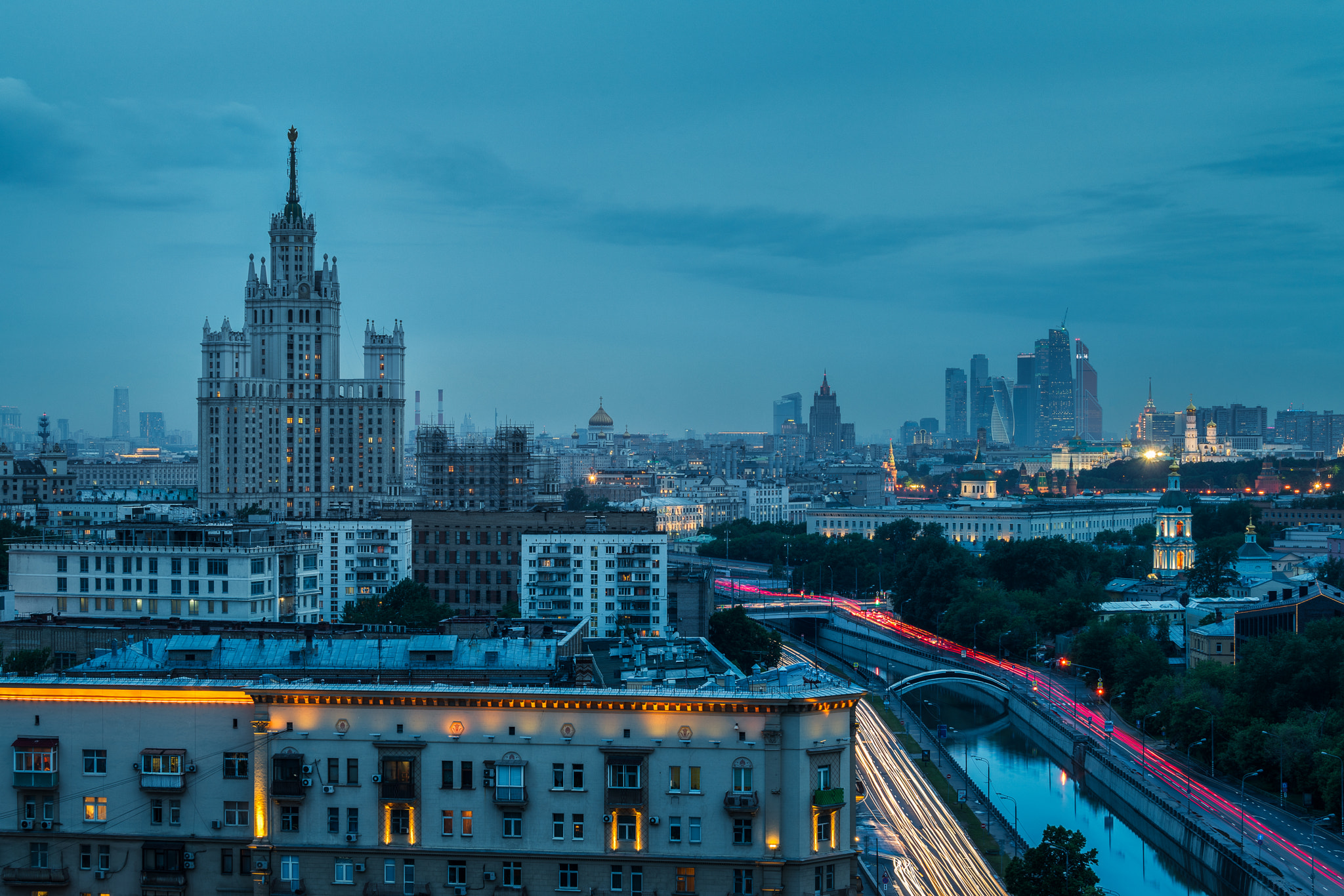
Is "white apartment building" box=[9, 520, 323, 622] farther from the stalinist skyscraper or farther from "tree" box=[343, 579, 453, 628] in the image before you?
the stalinist skyscraper

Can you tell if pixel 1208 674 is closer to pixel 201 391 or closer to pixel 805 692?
pixel 805 692

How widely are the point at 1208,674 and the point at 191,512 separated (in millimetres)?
41119

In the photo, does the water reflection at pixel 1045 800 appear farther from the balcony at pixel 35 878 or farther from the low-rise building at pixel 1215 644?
the balcony at pixel 35 878

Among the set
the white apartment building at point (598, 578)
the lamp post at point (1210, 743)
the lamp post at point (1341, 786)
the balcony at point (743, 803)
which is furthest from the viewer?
the white apartment building at point (598, 578)

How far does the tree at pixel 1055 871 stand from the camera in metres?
33.0

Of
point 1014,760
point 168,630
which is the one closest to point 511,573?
point 1014,760

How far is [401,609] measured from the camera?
62906 mm

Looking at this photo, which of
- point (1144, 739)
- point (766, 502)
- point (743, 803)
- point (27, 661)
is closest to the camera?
point (743, 803)

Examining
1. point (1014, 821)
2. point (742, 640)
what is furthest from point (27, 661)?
point (742, 640)

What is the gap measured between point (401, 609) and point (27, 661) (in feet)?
76.9

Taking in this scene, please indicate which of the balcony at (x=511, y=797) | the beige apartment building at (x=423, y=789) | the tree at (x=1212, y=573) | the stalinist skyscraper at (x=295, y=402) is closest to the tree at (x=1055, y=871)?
the beige apartment building at (x=423, y=789)

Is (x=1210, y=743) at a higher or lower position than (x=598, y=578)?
lower

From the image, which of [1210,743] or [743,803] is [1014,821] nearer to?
[1210,743]

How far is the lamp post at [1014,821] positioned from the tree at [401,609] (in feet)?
64.6
